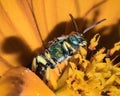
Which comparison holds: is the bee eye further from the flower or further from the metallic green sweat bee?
the flower

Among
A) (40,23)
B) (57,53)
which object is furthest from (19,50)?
(57,53)

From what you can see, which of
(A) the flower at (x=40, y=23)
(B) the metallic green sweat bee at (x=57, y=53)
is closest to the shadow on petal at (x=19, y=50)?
(A) the flower at (x=40, y=23)

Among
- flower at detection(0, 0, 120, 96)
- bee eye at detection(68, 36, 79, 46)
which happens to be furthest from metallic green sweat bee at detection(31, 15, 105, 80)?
flower at detection(0, 0, 120, 96)

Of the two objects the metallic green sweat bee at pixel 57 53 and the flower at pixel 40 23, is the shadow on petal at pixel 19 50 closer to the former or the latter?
the flower at pixel 40 23

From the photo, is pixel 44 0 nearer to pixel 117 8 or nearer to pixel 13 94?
pixel 117 8

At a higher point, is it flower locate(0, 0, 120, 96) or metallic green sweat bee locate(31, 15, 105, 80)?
metallic green sweat bee locate(31, 15, 105, 80)

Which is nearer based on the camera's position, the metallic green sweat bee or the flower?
the metallic green sweat bee

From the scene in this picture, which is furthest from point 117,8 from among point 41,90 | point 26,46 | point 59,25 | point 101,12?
point 41,90
